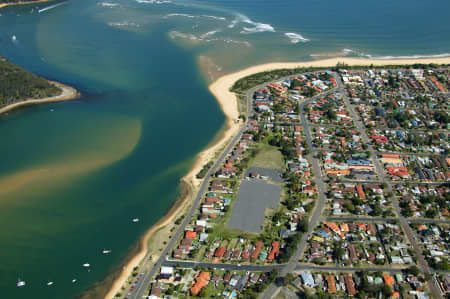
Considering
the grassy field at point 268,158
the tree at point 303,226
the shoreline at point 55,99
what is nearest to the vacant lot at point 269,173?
the grassy field at point 268,158

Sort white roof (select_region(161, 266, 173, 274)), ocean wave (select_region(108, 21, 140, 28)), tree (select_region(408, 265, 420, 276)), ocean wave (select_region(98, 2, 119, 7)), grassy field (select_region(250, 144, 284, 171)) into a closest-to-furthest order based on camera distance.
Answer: tree (select_region(408, 265, 420, 276)) < white roof (select_region(161, 266, 173, 274)) < grassy field (select_region(250, 144, 284, 171)) < ocean wave (select_region(108, 21, 140, 28)) < ocean wave (select_region(98, 2, 119, 7))

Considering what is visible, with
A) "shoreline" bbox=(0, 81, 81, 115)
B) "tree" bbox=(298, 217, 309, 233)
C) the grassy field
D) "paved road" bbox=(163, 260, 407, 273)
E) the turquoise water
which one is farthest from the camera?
"shoreline" bbox=(0, 81, 81, 115)

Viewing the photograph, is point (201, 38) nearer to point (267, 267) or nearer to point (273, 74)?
point (273, 74)

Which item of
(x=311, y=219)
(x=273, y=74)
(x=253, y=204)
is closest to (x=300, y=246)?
(x=311, y=219)

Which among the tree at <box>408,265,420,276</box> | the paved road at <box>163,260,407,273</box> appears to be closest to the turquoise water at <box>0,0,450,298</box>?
the paved road at <box>163,260,407,273</box>

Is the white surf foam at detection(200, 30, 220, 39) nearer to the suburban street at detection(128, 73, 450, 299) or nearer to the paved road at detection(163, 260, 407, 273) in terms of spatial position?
the suburban street at detection(128, 73, 450, 299)

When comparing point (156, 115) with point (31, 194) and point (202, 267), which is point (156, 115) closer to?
point (31, 194)

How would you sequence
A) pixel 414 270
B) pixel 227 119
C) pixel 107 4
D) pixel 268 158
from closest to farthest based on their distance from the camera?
pixel 414 270, pixel 268 158, pixel 227 119, pixel 107 4
